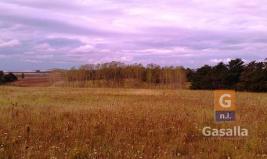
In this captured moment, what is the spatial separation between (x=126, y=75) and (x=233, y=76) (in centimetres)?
2273

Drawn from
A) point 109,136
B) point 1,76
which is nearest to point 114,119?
point 109,136

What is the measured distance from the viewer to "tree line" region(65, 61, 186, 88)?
6292cm

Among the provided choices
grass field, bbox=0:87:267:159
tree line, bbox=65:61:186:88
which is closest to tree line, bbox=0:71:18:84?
tree line, bbox=65:61:186:88

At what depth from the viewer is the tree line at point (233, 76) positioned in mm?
41875

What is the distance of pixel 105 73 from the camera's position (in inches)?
2621

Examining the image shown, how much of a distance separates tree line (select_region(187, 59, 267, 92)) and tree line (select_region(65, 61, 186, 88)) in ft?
27.2

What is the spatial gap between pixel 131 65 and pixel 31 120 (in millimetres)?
57756

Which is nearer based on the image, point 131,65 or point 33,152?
point 33,152

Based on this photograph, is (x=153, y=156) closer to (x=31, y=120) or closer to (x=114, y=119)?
(x=114, y=119)

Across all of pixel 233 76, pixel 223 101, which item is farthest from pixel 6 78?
pixel 223 101

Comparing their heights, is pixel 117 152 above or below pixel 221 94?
below

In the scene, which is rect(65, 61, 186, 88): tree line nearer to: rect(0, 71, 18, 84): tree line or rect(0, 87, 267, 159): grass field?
rect(0, 71, 18, 84): tree line

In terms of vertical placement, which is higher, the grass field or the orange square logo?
the orange square logo

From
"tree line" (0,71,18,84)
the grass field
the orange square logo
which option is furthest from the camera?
"tree line" (0,71,18,84)
